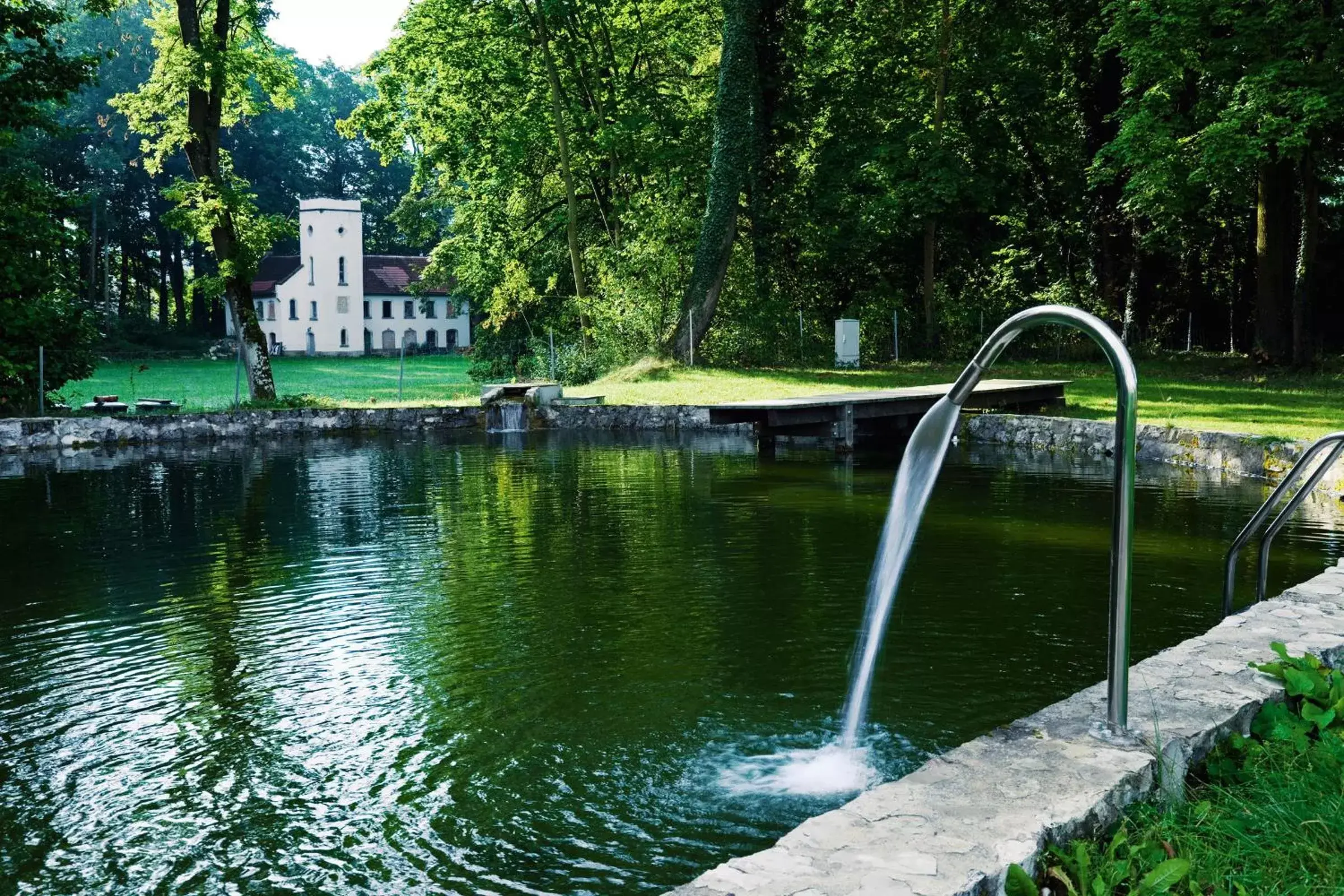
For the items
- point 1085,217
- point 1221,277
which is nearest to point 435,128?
point 1085,217

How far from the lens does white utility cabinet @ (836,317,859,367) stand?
2964cm

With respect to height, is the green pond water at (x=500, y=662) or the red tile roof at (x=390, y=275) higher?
the red tile roof at (x=390, y=275)

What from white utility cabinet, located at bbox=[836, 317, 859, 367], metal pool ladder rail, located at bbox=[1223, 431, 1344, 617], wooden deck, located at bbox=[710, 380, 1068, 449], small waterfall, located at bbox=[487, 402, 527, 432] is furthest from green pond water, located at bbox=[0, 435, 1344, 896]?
white utility cabinet, located at bbox=[836, 317, 859, 367]

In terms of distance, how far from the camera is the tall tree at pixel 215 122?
24234 mm

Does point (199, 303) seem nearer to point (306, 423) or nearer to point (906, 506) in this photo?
point (306, 423)

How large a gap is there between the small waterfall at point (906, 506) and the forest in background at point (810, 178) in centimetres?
2170

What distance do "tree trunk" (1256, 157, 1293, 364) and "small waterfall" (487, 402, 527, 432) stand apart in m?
16.0

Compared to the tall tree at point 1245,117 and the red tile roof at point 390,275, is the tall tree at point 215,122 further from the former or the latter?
the red tile roof at point 390,275

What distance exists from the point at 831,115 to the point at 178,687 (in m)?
28.5

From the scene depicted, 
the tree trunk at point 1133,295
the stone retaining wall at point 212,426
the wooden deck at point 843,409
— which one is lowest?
the stone retaining wall at point 212,426

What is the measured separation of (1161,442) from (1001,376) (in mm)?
9731

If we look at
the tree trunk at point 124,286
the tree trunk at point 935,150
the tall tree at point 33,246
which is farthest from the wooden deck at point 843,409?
the tree trunk at point 124,286

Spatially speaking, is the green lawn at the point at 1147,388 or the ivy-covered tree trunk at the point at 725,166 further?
the ivy-covered tree trunk at the point at 725,166

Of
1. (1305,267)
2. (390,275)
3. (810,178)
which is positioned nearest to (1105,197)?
(1305,267)
